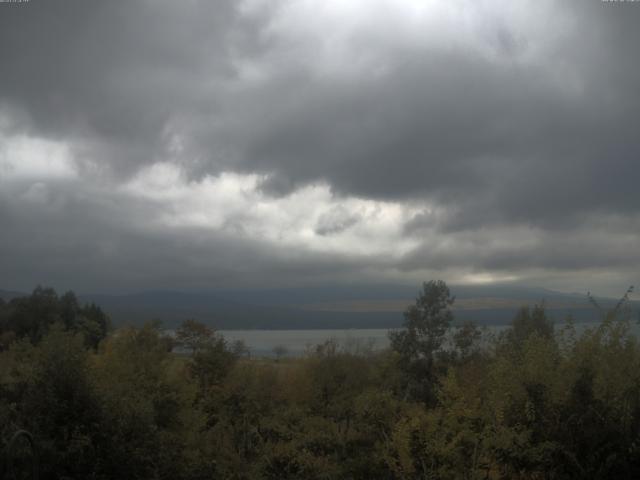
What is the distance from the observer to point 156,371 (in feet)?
103

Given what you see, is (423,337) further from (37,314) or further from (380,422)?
(37,314)

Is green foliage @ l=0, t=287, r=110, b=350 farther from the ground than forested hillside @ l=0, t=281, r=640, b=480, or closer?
farther from the ground

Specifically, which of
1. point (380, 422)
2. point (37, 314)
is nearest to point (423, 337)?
point (380, 422)

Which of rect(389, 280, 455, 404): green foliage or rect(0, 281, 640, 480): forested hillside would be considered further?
rect(389, 280, 455, 404): green foliage

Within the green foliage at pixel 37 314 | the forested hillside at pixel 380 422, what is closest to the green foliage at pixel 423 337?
the forested hillside at pixel 380 422

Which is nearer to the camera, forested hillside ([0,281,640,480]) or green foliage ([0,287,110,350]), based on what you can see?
forested hillside ([0,281,640,480])

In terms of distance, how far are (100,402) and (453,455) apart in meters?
10.6

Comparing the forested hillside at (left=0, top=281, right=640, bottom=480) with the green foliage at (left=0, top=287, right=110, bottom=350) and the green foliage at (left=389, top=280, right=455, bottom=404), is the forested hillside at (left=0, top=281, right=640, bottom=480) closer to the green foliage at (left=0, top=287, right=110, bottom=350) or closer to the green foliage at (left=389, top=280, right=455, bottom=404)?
the green foliage at (left=389, top=280, right=455, bottom=404)

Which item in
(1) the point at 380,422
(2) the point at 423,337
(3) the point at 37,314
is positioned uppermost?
(3) the point at 37,314

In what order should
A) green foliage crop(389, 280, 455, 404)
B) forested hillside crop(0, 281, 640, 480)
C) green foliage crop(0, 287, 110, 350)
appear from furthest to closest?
green foliage crop(0, 287, 110, 350) < green foliage crop(389, 280, 455, 404) < forested hillside crop(0, 281, 640, 480)

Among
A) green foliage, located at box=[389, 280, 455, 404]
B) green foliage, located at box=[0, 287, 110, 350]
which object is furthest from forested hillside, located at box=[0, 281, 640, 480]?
green foliage, located at box=[0, 287, 110, 350]

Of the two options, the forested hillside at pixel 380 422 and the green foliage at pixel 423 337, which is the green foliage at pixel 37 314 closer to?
the green foliage at pixel 423 337

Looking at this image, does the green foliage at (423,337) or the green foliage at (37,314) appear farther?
the green foliage at (37,314)

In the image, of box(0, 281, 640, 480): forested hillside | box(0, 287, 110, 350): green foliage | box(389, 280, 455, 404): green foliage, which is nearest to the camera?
box(0, 281, 640, 480): forested hillside
